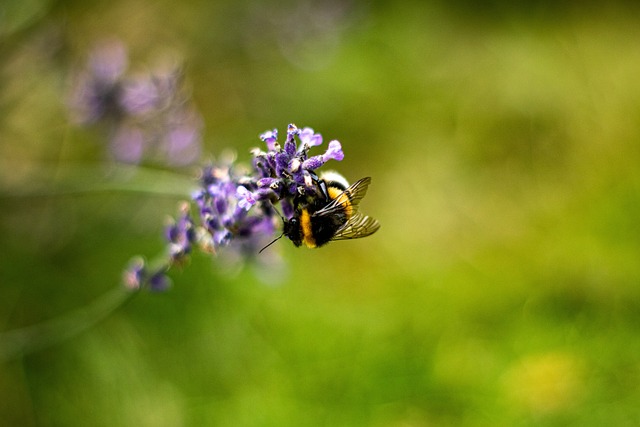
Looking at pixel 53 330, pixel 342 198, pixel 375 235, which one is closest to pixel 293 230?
pixel 342 198

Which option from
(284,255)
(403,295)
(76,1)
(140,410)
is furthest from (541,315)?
(76,1)

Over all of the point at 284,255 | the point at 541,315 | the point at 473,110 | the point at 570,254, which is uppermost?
the point at 473,110

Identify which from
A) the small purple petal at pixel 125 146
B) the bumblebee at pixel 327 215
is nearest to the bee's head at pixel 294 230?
the bumblebee at pixel 327 215

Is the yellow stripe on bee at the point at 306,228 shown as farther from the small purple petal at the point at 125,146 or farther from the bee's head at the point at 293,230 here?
the small purple petal at the point at 125,146

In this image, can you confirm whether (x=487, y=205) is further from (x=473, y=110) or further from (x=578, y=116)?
(x=578, y=116)

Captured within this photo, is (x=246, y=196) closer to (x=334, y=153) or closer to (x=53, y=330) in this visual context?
(x=334, y=153)

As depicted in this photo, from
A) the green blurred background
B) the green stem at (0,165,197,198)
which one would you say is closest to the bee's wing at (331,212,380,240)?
the green stem at (0,165,197,198)
